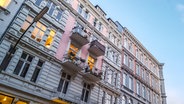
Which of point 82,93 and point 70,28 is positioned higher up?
point 70,28

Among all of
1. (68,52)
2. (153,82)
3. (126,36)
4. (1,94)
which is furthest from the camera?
(153,82)

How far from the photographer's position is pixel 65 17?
19.1m

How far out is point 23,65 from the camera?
13.8 m

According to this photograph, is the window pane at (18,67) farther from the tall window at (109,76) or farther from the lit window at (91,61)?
the tall window at (109,76)

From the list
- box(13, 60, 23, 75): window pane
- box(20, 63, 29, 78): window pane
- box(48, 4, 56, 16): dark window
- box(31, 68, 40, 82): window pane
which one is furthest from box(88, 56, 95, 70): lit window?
box(13, 60, 23, 75): window pane

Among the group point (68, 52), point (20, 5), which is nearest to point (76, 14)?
point (68, 52)

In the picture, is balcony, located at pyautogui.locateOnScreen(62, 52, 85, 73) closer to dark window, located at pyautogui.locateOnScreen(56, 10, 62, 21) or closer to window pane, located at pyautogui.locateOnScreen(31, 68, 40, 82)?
window pane, located at pyautogui.locateOnScreen(31, 68, 40, 82)

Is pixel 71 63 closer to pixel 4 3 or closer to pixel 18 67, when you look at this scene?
pixel 18 67

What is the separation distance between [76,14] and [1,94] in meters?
12.7

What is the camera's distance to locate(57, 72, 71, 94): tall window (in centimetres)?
1610

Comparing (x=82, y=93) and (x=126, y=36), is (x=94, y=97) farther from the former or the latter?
(x=126, y=36)

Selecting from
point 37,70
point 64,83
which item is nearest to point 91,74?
point 64,83

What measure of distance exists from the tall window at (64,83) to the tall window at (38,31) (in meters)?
4.31

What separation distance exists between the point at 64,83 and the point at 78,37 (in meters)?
5.46
